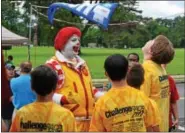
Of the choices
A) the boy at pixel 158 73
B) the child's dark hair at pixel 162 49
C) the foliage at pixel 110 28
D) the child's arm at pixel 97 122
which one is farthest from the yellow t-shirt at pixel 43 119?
the foliage at pixel 110 28

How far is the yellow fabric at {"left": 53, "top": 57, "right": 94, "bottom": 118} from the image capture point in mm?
4129

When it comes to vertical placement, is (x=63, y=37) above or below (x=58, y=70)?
above

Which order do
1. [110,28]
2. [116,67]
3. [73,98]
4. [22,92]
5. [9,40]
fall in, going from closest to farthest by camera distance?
[116,67], [73,98], [22,92], [9,40], [110,28]

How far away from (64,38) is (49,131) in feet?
4.61

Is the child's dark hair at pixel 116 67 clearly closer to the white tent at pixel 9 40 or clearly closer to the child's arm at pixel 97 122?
the child's arm at pixel 97 122

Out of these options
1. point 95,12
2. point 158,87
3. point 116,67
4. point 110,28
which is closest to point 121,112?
point 116,67

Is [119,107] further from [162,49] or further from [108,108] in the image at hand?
[162,49]

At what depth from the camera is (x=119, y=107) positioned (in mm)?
3441

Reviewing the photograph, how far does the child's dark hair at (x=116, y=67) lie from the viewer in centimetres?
342

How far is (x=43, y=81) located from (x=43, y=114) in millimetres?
223

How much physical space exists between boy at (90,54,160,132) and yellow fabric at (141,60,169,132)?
894 mm

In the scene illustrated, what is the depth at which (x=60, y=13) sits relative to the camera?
59344mm

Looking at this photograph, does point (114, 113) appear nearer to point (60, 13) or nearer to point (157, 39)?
point (157, 39)

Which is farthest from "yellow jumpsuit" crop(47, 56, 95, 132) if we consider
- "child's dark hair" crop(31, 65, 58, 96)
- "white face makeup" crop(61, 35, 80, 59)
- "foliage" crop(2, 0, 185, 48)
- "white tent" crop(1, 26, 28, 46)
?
"foliage" crop(2, 0, 185, 48)
